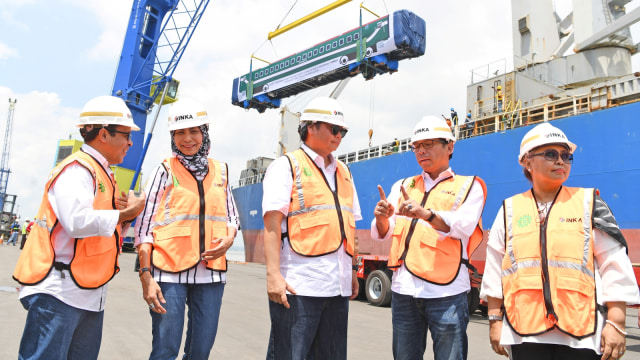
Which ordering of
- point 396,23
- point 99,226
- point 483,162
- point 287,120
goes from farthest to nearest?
point 287,120
point 396,23
point 483,162
point 99,226

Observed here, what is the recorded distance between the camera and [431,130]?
253 centimetres

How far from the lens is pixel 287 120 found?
26.0m

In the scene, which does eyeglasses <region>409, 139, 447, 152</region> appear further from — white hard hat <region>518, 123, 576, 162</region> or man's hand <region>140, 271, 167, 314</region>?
man's hand <region>140, 271, 167, 314</region>

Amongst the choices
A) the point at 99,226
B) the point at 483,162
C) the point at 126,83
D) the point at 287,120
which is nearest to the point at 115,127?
the point at 99,226

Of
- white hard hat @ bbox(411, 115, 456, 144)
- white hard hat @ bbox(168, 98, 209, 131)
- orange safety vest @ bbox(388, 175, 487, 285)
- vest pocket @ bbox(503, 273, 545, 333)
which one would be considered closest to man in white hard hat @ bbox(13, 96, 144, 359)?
white hard hat @ bbox(168, 98, 209, 131)

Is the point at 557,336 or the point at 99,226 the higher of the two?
the point at 99,226

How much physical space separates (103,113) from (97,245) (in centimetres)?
66

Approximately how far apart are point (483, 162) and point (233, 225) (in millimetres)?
12400

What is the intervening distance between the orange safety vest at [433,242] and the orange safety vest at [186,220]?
1035 millimetres

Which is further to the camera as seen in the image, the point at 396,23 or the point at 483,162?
the point at 396,23

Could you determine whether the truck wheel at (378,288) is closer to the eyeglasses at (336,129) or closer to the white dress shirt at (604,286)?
the eyeglasses at (336,129)

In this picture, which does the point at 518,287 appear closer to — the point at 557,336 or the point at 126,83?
the point at 557,336

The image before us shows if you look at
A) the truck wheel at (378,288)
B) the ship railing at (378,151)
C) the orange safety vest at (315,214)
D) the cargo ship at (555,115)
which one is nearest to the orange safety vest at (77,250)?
the orange safety vest at (315,214)

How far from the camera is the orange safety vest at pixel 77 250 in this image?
5.97ft
